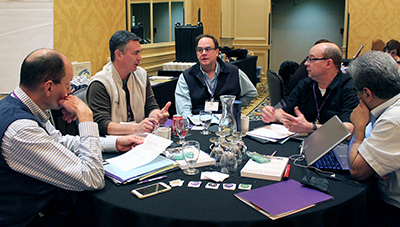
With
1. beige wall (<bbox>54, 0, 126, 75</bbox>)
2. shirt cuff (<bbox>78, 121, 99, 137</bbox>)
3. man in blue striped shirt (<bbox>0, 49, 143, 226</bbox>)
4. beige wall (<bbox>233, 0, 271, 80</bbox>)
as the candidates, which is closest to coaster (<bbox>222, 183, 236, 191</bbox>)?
man in blue striped shirt (<bbox>0, 49, 143, 226</bbox>)

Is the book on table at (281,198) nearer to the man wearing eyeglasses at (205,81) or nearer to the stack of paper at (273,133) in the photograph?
the stack of paper at (273,133)

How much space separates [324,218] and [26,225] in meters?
1.21

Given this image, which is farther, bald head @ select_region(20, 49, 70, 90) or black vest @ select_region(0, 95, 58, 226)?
bald head @ select_region(20, 49, 70, 90)

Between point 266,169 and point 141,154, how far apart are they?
64cm

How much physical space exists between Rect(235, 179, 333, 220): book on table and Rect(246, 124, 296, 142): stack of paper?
0.65 meters

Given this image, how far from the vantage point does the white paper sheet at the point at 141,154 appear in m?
1.71

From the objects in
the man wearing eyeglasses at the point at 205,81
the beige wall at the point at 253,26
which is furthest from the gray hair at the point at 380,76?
the beige wall at the point at 253,26

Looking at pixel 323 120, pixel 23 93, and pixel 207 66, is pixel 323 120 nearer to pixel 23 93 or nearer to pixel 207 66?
pixel 207 66

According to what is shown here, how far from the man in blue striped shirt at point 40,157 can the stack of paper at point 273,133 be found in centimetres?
105

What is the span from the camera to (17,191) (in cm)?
140

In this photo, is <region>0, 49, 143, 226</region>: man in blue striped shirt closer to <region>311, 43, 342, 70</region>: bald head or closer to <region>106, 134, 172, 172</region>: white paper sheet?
<region>106, 134, 172, 172</region>: white paper sheet

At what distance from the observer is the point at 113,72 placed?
266 centimetres

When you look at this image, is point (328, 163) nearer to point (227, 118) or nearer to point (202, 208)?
point (227, 118)

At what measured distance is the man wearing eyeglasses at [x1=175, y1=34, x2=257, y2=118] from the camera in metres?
3.22
